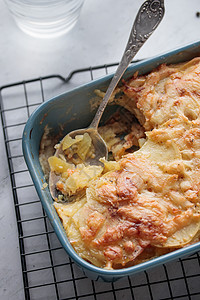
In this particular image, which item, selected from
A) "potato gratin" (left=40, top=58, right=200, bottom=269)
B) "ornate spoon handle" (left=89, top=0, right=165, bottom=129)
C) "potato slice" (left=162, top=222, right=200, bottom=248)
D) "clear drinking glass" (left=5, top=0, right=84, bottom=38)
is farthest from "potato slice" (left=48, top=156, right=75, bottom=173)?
"clear drinking glass" (left=5, top=0, right=84, bottom=38)

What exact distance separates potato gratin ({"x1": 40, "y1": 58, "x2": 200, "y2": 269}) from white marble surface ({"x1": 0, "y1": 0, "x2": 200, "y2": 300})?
2.29ft

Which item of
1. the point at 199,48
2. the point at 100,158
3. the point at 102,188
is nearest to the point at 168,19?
the point at 199,48

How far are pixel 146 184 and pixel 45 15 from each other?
165 centimetres

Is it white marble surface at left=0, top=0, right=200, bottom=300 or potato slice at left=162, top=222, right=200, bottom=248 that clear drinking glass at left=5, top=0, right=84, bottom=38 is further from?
potato slice at left=162, top=222, right=200, bottom=248

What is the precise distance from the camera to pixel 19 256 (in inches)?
108

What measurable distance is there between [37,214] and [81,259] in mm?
818

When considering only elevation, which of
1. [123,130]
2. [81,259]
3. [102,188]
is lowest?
[81,259]

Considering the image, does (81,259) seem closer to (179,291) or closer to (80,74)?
(179,291)

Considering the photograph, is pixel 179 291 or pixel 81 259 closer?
pixel 81 259

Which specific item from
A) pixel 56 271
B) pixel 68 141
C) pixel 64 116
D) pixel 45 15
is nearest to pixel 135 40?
pixel 64 116

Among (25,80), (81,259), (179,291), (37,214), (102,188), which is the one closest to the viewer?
(81,259)

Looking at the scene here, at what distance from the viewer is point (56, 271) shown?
270 cm

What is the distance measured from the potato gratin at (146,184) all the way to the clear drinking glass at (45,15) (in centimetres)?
94

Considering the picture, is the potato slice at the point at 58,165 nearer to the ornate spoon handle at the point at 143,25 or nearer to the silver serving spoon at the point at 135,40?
the silver serving spoon at the point at 135,40
